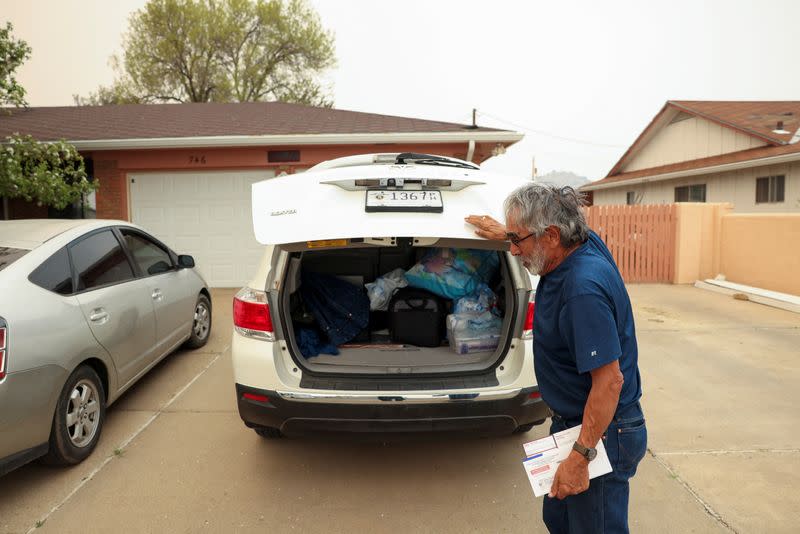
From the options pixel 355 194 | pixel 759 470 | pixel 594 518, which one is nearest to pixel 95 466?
pixel 355 194

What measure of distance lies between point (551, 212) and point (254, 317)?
1.80 metres

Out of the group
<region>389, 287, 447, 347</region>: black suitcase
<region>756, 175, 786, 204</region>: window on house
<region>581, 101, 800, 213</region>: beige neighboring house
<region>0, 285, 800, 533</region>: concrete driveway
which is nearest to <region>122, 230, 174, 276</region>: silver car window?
<region>0, 285, 800, 533</region>: concrete driveway

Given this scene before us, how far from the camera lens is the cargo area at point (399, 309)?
2971 mm

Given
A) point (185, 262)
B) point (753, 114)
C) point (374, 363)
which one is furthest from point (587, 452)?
point (753, 114)

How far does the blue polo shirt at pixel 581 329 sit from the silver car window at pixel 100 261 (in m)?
3.14

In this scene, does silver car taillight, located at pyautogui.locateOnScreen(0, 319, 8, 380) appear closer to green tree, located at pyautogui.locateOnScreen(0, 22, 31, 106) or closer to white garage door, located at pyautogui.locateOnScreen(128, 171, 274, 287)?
green tree, located at pyautogui.locateOnScreen(0, 22, 31, 106)

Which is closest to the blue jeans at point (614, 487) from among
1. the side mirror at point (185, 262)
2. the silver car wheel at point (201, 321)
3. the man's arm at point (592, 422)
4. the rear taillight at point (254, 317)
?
the man's arm at point (592, 422)

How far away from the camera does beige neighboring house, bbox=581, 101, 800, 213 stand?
1384 cm

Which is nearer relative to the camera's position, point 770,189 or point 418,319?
point 418,319

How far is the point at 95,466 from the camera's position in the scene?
3311 millimetres

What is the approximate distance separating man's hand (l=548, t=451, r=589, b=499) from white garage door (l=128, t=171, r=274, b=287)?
8638 mm

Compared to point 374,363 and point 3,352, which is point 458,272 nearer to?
point 374,363

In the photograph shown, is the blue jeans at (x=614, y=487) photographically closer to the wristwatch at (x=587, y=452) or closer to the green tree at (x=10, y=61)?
the wristwatch at (x=587, y=452)

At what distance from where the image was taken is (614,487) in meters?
1.75
